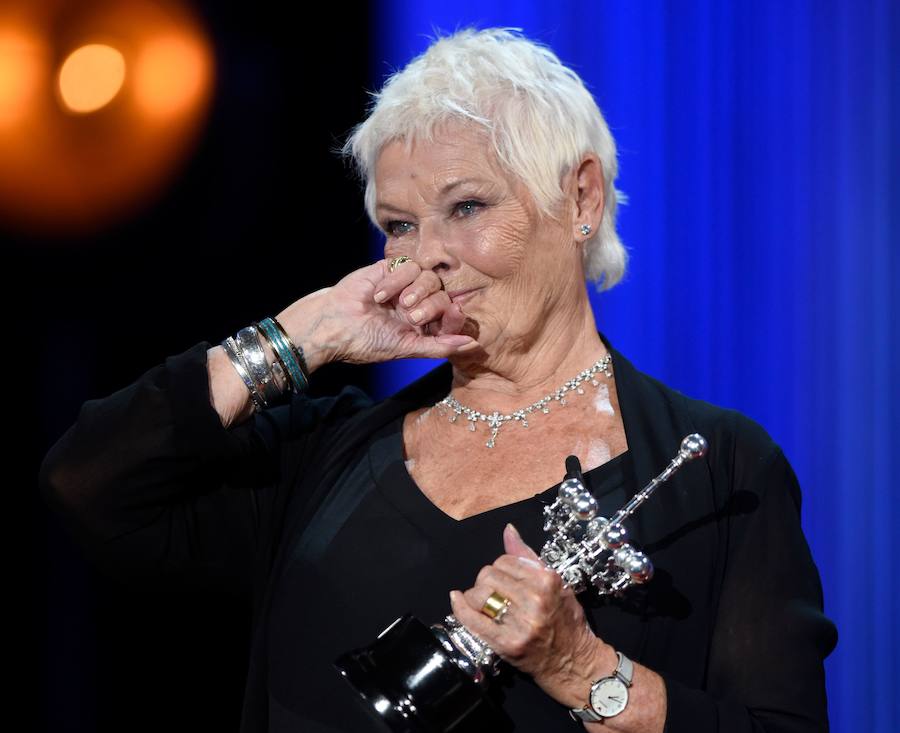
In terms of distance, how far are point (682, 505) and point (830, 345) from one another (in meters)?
0.90

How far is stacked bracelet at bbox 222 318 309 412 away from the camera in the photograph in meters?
1.54

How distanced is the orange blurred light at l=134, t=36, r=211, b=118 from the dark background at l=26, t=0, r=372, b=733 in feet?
0.14

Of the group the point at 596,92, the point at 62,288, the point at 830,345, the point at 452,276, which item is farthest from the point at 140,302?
the point at 830,345

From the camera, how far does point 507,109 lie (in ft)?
5.15

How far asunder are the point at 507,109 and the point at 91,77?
3.34ft

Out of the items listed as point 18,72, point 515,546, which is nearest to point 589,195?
point 515,546

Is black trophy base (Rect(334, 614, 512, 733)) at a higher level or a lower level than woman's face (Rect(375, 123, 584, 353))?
lower

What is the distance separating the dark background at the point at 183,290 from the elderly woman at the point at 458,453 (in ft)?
1.96

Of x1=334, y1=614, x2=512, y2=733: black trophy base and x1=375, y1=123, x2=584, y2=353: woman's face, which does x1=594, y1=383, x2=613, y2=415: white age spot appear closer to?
x1=375, y1=123, x2=584, y2=353: woman's face

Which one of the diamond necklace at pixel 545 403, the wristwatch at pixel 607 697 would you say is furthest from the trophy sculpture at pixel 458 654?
the diamond necklace at pixel 545 403

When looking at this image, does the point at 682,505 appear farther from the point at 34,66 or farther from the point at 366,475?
the point at 34,66

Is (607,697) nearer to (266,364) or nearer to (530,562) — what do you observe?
(530,562)

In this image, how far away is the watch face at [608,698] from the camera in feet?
4.13

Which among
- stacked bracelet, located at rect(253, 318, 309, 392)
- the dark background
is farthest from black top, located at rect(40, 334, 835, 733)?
the dark background
